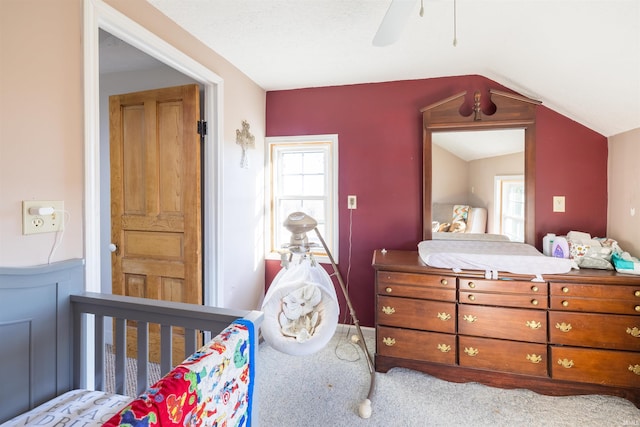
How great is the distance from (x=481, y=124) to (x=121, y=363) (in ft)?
9.02

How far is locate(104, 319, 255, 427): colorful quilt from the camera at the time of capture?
0.58m

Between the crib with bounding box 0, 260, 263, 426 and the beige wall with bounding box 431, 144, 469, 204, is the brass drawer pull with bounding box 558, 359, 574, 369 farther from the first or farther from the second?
the crib with bounding box 0, 260, 263, 426

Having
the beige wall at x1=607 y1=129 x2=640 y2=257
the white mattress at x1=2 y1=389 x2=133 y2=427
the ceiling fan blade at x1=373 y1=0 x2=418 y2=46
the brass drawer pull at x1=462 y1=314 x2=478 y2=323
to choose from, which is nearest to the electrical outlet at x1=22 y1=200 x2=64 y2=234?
the white mattress at x1=2 y1=389 x2=133 y2=427

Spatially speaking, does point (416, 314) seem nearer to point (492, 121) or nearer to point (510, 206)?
point (510, 206)


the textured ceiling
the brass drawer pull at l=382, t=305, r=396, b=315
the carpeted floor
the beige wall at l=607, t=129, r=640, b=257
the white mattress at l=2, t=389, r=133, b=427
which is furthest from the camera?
the brass drawer pull at l=382, t=305, r=396, b=315

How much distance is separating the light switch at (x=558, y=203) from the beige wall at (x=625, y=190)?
0.98 feet

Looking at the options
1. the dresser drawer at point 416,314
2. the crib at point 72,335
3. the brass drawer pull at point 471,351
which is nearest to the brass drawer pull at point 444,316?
the dresser drawer at point 416,314

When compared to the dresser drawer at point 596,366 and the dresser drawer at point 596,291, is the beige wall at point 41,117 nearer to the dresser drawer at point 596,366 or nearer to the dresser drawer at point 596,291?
the dresser drawer at point 596,291

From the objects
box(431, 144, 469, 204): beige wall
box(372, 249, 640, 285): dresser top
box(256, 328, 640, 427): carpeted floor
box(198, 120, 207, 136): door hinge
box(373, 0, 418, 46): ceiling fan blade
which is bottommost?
box(256, 328, 640, 427): carpeted floor

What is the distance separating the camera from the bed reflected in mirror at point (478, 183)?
2.38 m

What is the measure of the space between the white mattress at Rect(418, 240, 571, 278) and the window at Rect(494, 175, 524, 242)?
0.17 meters

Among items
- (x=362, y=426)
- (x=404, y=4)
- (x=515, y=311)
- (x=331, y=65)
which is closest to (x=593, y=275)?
(x=515, y=311)

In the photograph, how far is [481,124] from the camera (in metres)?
2.39

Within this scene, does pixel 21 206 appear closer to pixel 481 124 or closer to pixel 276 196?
pixel 276 196
